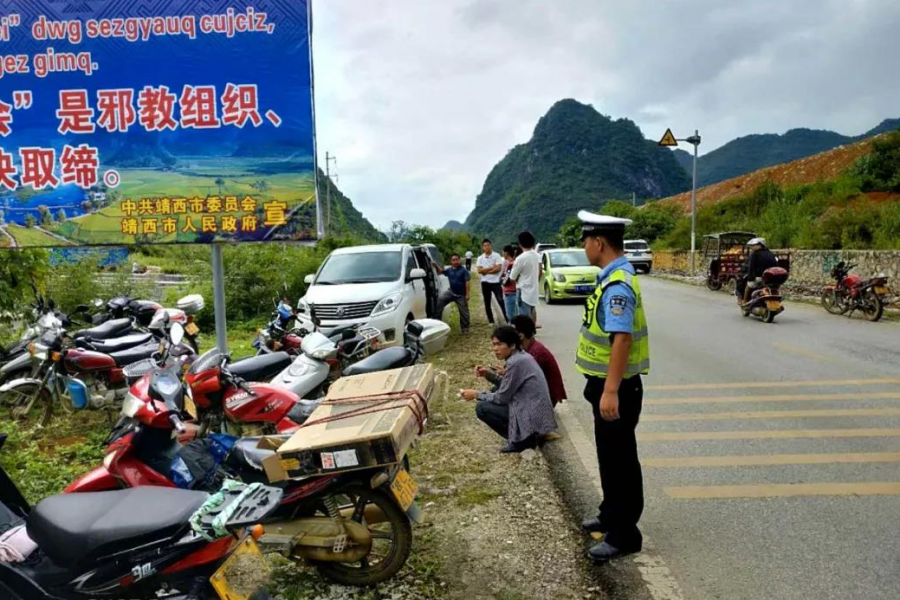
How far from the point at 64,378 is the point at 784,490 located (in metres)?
6.12

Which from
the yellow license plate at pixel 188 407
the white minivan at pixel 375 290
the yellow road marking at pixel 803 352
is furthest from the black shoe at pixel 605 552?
the yellow road marking at pixel 803 352

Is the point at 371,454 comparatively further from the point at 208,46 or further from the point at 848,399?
the point at 848,399

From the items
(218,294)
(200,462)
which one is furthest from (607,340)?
(218,294)

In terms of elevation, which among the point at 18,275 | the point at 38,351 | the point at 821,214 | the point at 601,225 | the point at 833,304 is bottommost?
the point at 833,304

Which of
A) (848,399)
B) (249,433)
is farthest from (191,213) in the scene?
(848,399)

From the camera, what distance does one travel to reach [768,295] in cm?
1184

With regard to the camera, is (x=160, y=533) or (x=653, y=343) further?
(x=653, y=343)

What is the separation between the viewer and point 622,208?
49.7 metres

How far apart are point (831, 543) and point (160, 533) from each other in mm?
3380

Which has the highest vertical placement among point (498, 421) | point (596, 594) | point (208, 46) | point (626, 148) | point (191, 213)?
point (626, 148)

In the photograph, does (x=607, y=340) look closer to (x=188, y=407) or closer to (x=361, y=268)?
(x=188, y=407)

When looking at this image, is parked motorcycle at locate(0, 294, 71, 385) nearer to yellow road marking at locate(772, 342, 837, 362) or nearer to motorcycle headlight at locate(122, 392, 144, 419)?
motorcycle headlight at locate(122, 392, 144, 419)

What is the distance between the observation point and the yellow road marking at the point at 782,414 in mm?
5812

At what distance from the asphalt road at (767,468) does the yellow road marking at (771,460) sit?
0.01m
